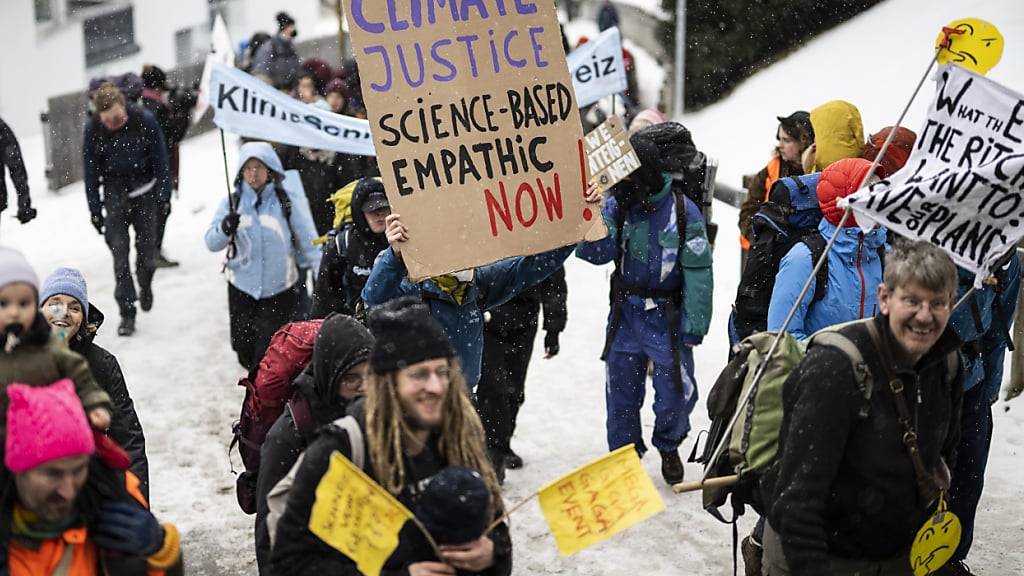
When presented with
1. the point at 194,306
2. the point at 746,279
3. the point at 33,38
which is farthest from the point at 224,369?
the point at 33,38


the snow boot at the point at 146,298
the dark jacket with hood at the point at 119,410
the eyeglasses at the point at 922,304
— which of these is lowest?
the snow boot at the point at 146,298

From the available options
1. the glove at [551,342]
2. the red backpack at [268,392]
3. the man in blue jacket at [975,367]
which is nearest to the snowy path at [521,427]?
the glove at [551,342]

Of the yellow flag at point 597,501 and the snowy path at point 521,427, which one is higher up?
the yellow flag at point 597,501

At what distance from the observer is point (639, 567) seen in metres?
6.57

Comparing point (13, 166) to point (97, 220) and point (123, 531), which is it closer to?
point (97, 220)

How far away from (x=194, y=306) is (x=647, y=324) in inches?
251

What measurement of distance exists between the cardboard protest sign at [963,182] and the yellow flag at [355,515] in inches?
91.0

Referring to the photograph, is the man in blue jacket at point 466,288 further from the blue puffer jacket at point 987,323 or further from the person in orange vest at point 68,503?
the person in orange vest at point 68,503

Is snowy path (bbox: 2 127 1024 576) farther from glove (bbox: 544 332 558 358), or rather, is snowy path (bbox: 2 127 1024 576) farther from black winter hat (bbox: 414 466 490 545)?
black winter hat (bbox: 414 466 490 545)

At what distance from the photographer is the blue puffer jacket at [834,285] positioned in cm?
542

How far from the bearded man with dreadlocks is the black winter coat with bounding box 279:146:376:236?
845 centimetres

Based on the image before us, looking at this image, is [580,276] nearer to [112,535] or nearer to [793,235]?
[793,235]

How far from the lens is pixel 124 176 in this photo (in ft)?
38.0

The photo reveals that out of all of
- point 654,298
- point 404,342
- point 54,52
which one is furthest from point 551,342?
point 54,52
